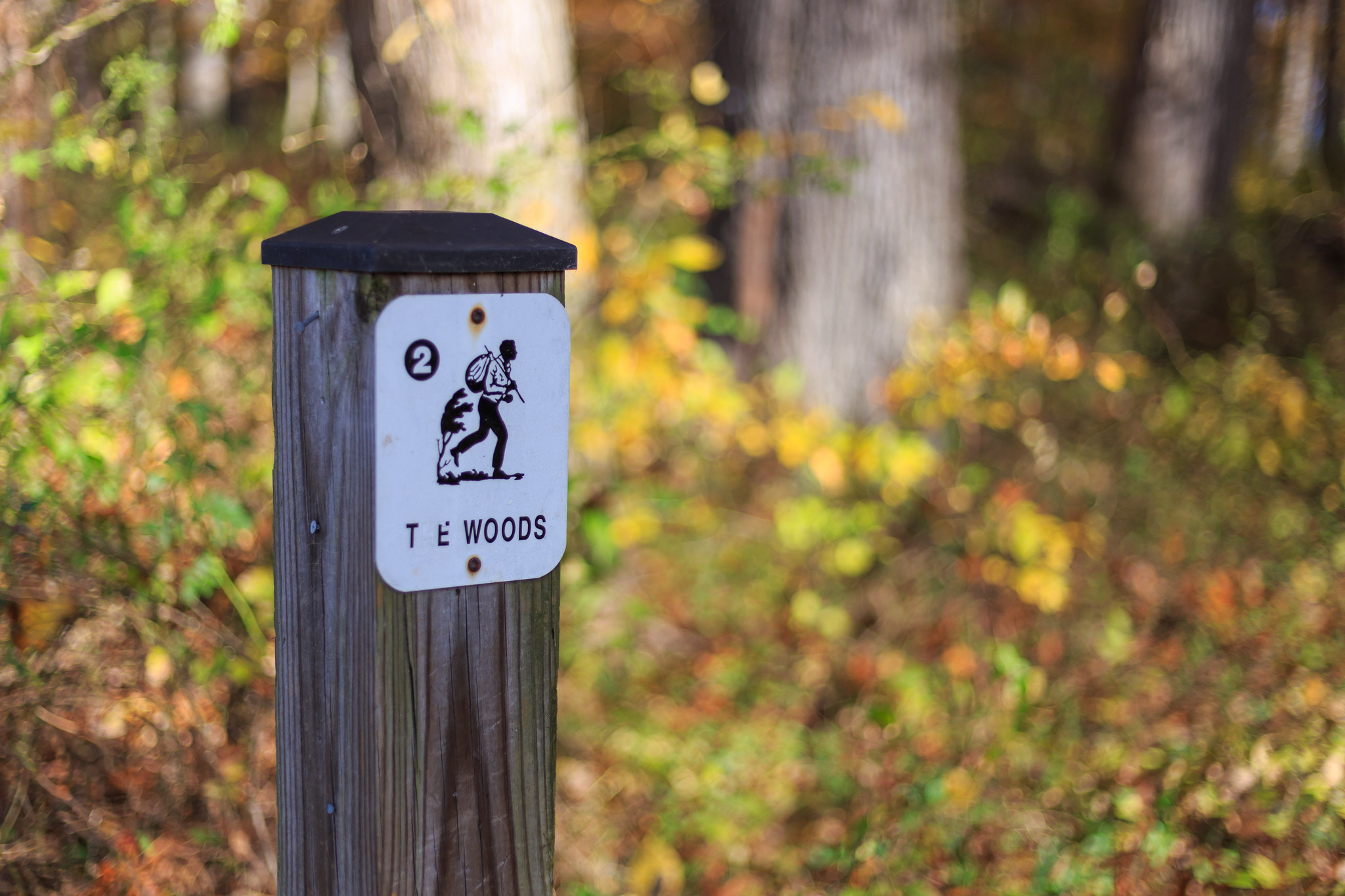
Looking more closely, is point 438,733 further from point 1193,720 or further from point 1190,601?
point 1190,601

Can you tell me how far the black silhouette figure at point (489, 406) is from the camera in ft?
4.20

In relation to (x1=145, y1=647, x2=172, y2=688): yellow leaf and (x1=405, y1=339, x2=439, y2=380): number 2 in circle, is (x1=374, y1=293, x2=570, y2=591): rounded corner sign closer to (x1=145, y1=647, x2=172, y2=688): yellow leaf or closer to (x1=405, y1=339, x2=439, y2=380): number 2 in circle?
(x1=405, y1=339, x2=439, y2=380): number 2 in circle

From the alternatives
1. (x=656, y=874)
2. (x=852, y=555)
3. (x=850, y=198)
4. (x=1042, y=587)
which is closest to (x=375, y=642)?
(x=656, y=874)

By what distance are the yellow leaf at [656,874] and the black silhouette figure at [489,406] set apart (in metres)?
1.91

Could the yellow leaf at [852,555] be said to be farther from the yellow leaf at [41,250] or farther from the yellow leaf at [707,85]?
the yellow leaf at [41,250]

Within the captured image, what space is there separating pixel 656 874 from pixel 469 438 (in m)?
2.01

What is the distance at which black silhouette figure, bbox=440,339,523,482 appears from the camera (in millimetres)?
1279

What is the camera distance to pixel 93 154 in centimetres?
255

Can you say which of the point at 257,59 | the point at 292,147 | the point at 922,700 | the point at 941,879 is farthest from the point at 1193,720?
the point at 257,59

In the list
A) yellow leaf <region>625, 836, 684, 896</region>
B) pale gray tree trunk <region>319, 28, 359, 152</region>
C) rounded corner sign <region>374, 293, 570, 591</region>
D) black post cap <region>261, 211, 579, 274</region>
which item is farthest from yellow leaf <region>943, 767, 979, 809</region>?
pale gray tree trunk <region>319, 28, 359, 152</region>

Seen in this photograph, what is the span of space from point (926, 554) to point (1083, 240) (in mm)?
3100

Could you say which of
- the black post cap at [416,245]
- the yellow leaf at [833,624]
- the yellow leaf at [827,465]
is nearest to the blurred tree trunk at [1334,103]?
the yellow leaf at [827,465]

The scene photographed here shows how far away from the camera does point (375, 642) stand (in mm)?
1295

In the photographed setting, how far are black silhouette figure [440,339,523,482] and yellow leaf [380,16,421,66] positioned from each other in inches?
87.9
